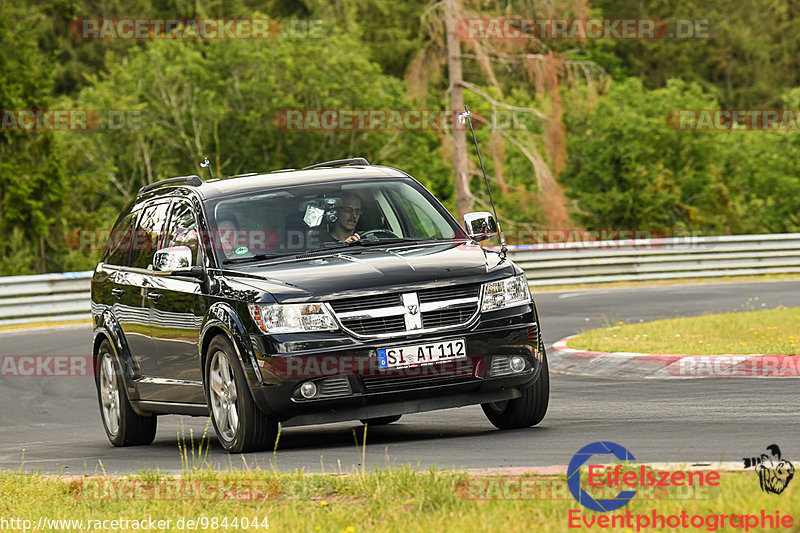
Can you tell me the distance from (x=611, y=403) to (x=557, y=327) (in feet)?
28.4

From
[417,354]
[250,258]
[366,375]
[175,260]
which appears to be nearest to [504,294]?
[417,354]

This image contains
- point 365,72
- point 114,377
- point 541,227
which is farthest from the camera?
point 365,72

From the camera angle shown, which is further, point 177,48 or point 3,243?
point 177,48

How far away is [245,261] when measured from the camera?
30.2 feet

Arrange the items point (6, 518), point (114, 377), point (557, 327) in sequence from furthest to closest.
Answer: point (557, 327), point (114, 377), point (6, 518)

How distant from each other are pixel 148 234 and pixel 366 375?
3.03 meters

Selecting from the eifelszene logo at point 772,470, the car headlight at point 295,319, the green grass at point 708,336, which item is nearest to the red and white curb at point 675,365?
the green grass at point 708,336

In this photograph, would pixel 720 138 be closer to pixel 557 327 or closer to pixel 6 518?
pixel 557 327

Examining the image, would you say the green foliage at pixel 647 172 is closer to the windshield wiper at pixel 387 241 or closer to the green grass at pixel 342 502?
the windshield wiper at pixel 387 241

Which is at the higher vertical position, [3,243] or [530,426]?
[530,426]

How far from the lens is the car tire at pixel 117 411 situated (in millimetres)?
10750

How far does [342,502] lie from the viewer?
629 centimetres

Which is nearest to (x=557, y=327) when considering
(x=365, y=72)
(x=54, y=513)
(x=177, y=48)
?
(x=54, y=513)

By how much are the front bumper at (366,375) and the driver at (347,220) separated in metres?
1.36
